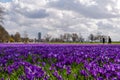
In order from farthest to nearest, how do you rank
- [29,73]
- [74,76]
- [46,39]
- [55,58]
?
[46,39] < [55,58] < [74,76] < [29,73]

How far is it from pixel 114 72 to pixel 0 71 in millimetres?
3172

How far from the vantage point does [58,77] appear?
5.44 metres

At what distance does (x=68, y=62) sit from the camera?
8797 mm

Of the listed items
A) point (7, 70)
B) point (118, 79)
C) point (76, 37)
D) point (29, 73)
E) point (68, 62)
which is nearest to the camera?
point (118, 79)

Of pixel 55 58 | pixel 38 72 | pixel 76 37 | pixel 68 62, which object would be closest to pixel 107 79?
pixel 38 72

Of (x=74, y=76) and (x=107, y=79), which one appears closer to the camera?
(x=107, y=79)

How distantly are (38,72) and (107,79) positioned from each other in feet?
4.13

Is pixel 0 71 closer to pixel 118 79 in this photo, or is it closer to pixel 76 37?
pixel 118 79

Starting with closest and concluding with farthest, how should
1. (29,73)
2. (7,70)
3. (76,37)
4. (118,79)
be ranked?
(118,79), (29,73), (7,70), (76,37)

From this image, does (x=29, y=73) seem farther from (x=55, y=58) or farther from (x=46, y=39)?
(x=46, y=39)

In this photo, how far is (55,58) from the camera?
34.6 ft

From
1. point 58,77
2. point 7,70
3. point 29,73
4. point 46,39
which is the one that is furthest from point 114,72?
point 46,39

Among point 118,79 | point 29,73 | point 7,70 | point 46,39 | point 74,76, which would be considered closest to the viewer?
point 118,79

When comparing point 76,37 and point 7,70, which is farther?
point 76,37
